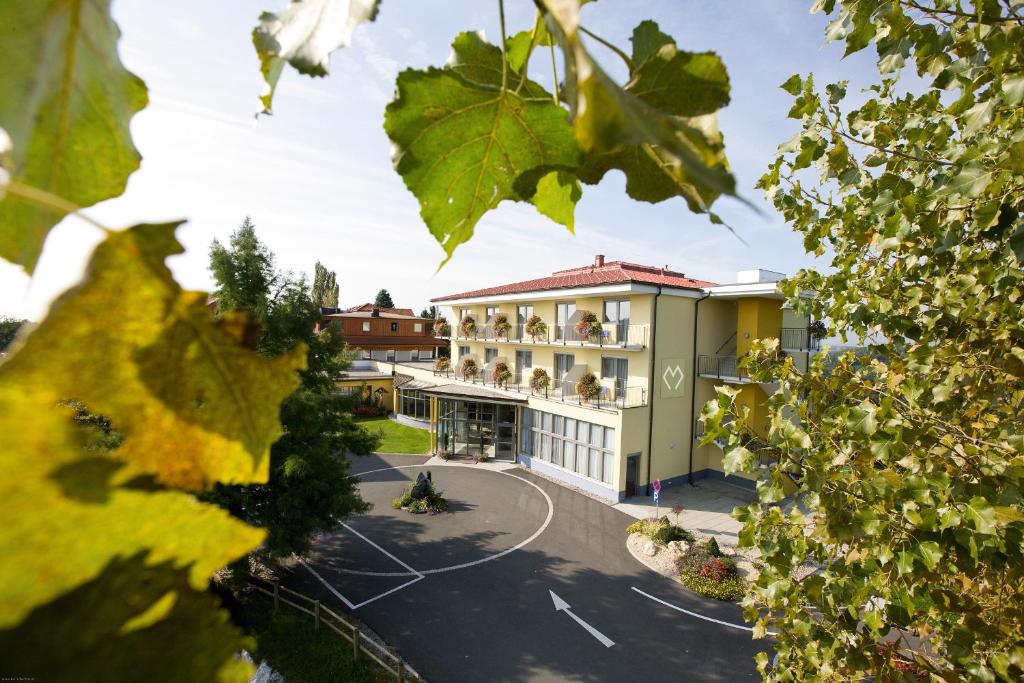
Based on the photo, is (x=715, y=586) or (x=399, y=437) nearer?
(x=715, y=586)

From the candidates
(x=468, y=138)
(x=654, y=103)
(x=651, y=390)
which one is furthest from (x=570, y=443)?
(x=654, y=103)

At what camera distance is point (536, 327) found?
1569cm

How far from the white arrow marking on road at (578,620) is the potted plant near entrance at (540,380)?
7.30m

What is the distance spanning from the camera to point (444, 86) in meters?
0.48

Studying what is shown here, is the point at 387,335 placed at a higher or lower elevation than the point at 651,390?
higher

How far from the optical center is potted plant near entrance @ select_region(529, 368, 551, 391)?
49.5ft

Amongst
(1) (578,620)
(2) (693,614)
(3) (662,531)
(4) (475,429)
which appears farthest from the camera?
(4) (475,429)

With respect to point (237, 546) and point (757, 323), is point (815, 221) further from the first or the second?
point (757, 323)

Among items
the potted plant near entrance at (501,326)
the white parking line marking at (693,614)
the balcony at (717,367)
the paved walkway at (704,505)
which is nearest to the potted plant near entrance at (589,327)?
the balcony at (717,367)

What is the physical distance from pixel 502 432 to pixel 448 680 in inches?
388

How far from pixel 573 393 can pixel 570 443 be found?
1493 millimetres

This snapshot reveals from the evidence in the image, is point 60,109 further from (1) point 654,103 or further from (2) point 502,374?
(2) point 502,374

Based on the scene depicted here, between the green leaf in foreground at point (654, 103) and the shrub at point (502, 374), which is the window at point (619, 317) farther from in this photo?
the green leaf in foreground at point (654, 103)

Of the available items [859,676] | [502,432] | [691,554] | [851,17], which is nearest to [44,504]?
[859,676]
